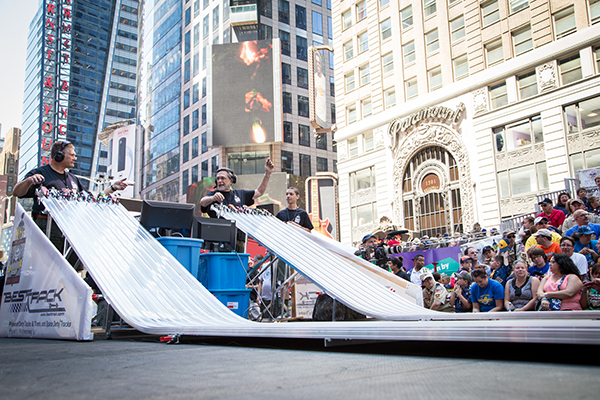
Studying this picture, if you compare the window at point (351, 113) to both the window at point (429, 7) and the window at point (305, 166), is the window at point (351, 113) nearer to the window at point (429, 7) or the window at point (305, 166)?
the window at point (429, 7)

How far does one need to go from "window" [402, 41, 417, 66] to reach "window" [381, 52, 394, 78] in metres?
1.03

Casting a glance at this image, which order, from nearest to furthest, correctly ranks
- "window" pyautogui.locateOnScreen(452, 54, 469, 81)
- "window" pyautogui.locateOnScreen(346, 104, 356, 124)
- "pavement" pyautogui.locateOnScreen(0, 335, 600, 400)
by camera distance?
"pavement" pyautogui.locateOnScreen(0, 335, 600, 400), "window" pyautogui.locateOnScreen(452, 54, 469, 81), "window" pyautogui.locateOnScreen(346, 104, 356, 124)

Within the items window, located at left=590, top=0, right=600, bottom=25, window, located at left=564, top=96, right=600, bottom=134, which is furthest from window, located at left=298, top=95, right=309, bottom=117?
window, located at left=590, top=0, right=600, bottom=25

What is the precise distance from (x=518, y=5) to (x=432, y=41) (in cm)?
539

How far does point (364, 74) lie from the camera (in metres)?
32.2

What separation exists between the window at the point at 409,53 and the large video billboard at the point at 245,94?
16235mm

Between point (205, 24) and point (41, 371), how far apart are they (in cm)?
5186

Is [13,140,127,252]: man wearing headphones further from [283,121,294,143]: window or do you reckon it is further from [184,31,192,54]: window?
[184,31,192,54]: window

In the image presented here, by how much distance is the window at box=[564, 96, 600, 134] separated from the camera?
2003cm

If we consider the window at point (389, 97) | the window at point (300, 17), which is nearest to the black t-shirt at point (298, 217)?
the window at point (389, 97)

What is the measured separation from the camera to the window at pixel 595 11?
802 inches

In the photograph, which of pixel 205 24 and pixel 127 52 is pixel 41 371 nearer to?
pixel 205 24

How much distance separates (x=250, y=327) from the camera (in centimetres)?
381

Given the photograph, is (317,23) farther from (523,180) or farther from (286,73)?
(523,180)
